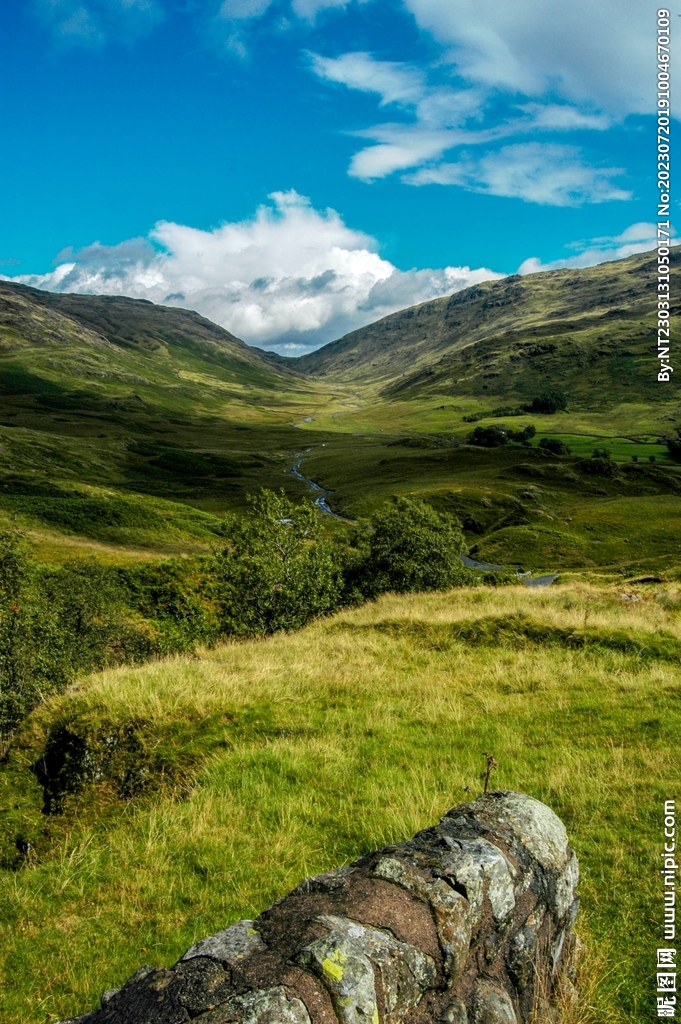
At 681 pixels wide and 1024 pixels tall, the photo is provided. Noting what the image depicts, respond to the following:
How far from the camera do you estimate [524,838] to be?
19.0 ft

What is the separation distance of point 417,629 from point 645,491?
549ft

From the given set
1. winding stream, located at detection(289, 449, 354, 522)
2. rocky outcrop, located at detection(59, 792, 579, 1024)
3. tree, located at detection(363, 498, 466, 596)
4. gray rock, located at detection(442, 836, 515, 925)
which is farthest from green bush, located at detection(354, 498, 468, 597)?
winding stream, located at detection(289, 449, 354, 522)

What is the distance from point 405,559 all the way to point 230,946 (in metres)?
53.6

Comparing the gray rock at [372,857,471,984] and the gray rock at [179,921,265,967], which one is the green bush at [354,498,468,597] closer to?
the gray rock at [372,857,471,984]

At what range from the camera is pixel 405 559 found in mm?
57344

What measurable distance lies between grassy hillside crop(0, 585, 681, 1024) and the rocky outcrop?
44.2 inches

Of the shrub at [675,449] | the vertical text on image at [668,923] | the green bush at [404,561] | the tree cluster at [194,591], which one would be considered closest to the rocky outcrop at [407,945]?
the vertical text on image at [668,923]

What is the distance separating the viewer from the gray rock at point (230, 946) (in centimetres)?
422

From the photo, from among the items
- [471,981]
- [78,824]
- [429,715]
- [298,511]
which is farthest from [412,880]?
[298,511]

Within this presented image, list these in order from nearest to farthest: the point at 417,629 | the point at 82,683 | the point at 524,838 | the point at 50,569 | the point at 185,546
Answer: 1. the point at 524,838
2. the point at 82,683
3. the point at 417,629
4. the point at 50,569
5. the point at 185,546

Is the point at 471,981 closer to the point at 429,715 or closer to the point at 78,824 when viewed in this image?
the point at 78,824

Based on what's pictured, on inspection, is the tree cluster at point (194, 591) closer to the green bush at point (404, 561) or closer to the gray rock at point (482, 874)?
the green bush at point (404, 561)

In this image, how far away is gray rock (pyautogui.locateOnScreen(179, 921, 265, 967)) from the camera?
13.8ft

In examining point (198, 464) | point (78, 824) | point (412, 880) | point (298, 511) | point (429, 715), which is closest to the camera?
point (412, 880)
